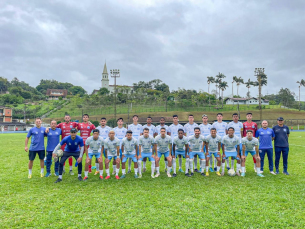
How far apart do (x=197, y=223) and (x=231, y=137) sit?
416 centimetres

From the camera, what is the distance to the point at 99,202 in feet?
16.3

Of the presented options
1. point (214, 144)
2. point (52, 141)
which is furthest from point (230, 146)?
point (52, 141)

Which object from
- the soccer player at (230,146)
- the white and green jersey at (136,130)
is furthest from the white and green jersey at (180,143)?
the white and green jersey at (136,130)

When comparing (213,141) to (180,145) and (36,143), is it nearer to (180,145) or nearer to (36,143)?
(180,145)

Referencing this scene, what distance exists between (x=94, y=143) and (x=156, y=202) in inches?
134

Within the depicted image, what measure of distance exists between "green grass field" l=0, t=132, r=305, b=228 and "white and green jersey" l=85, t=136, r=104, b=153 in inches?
38.7

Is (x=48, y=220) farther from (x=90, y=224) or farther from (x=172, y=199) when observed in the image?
(x=172, y=199)

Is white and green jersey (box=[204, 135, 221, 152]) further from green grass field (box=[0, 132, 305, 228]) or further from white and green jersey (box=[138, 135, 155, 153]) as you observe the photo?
white and green jersey (box=[138, 135, 155, 153])

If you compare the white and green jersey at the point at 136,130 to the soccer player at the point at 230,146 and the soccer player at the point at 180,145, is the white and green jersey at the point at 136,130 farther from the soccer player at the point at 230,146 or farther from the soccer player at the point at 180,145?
the soccer player at the point at 230,146

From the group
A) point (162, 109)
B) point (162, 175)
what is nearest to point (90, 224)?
point (162, 175)

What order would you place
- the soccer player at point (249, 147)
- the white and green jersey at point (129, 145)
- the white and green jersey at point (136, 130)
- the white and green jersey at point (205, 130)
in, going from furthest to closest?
the white and green jersey at point (136, 130) < the white and green jersey at point (205, 130) < the white and green jersey at point (129, 145) < the soccer player at point (249, 147)

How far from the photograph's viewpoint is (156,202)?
4.96m

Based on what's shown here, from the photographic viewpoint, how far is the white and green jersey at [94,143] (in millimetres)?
7348

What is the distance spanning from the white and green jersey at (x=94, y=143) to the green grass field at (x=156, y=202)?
38.7 inches
